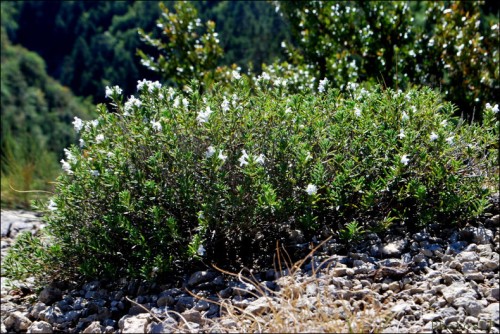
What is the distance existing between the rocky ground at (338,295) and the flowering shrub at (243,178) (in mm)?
131

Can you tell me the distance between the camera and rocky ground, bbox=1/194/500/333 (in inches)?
110

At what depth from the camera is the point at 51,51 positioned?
169ft

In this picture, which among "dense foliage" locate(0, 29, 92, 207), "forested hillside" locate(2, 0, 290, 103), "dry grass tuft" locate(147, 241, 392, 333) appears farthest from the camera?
"dense foliage" locate(0, 29, 92, 207)

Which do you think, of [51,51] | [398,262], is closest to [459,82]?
[398,262]

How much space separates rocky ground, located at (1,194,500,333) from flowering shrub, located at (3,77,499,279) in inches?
5.1

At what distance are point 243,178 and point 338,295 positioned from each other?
89cm

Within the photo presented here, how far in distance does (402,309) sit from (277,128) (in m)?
1.27

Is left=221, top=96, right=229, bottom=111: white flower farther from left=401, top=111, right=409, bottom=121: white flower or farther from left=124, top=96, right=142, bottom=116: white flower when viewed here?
left=401, top=111, right=409, bottom=121: white flower

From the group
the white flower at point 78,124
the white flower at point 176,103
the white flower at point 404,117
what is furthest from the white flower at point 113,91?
the white flower at point 404,117

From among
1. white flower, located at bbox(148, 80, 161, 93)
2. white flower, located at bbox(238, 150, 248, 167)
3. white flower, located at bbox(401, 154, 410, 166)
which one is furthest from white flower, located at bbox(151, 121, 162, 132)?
white flower, located at bbox(401, 154, 410, 166)

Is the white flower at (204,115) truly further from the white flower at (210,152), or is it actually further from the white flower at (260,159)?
the white flower at (260,159)

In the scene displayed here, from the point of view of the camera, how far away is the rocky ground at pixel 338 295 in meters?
2.79

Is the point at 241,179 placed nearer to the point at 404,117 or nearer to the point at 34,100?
the point at 404,117

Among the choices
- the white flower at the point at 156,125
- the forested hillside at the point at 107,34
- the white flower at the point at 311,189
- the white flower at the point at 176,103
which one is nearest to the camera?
the white flower at the point at 311,189
